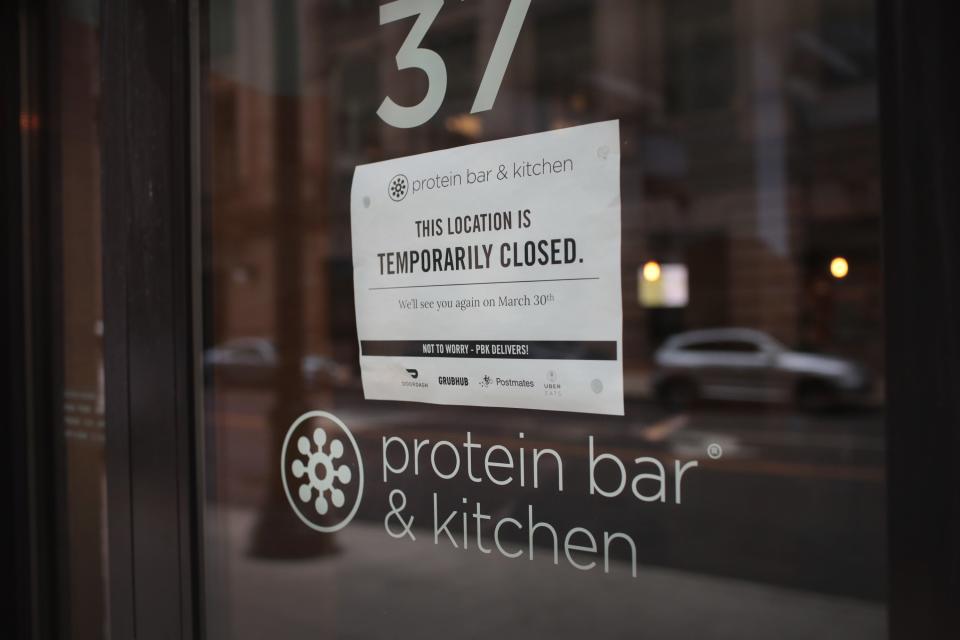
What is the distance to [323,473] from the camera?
5.33 ft

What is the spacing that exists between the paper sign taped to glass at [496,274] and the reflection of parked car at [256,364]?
291 mm

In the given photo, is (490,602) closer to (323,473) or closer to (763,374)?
(323,473)

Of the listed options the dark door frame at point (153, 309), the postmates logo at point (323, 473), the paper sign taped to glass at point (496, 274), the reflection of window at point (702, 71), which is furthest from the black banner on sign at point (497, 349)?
the reflection of window at point (702, 71)

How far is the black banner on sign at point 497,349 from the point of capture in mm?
1250

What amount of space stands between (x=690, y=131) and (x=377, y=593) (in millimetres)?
10170

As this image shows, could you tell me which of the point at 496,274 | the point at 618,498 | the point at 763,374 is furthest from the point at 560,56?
the point at 763,374

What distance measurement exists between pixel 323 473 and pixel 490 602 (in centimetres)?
46

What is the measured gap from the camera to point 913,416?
3.10 feet

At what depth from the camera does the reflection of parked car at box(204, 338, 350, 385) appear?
73.4 inches

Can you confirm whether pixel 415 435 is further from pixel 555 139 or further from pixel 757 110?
pixel 757 110

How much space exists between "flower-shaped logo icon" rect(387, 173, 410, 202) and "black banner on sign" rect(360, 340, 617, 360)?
296mm

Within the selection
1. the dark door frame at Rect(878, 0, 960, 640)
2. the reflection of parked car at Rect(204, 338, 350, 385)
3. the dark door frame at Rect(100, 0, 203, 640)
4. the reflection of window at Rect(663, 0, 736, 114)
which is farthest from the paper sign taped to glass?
the reflection of window at Rect(663, 0, 736, 114)

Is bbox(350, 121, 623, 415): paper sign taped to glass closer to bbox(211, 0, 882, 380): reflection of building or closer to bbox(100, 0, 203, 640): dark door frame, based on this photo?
bbox(211, 0, 882, 380): reflection of building

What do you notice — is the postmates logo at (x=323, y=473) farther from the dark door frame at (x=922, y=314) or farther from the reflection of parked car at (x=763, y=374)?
the reflection of parked car at (x=763, y=374)
